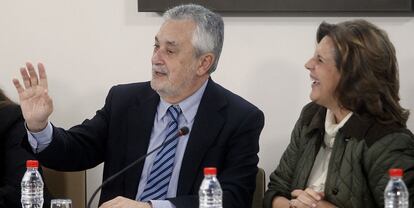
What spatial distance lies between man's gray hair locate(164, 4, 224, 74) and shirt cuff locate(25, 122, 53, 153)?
646mm

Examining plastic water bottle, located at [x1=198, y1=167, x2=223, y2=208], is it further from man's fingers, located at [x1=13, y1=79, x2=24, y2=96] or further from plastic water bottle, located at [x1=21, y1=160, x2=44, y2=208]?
man's fingers, located at [x1=13, y1=79, x2=24, y2=96]

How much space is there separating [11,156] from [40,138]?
425 mm

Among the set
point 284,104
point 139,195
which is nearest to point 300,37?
point 284,104

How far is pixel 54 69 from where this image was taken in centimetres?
396

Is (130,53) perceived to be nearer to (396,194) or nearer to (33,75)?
(33,75)

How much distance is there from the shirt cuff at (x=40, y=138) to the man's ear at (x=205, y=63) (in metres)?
0.63

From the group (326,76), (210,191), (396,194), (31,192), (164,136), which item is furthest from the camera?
(164,136)

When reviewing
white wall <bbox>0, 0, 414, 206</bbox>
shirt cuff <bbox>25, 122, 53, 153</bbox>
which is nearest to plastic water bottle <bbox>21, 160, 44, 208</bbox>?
shirt cuff <bbox>25, 122, 53, 153</bbox>

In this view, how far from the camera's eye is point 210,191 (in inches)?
100.0

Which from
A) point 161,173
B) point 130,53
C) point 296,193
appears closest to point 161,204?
point 161,173

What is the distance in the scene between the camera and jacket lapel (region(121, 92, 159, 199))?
3.18 meters

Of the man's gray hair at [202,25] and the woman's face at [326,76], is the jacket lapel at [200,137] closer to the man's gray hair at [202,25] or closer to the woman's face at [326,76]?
the man's gray hair at [202,25]

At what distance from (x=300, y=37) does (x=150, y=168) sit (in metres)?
0.94

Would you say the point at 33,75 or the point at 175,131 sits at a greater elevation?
the point at 33,75
